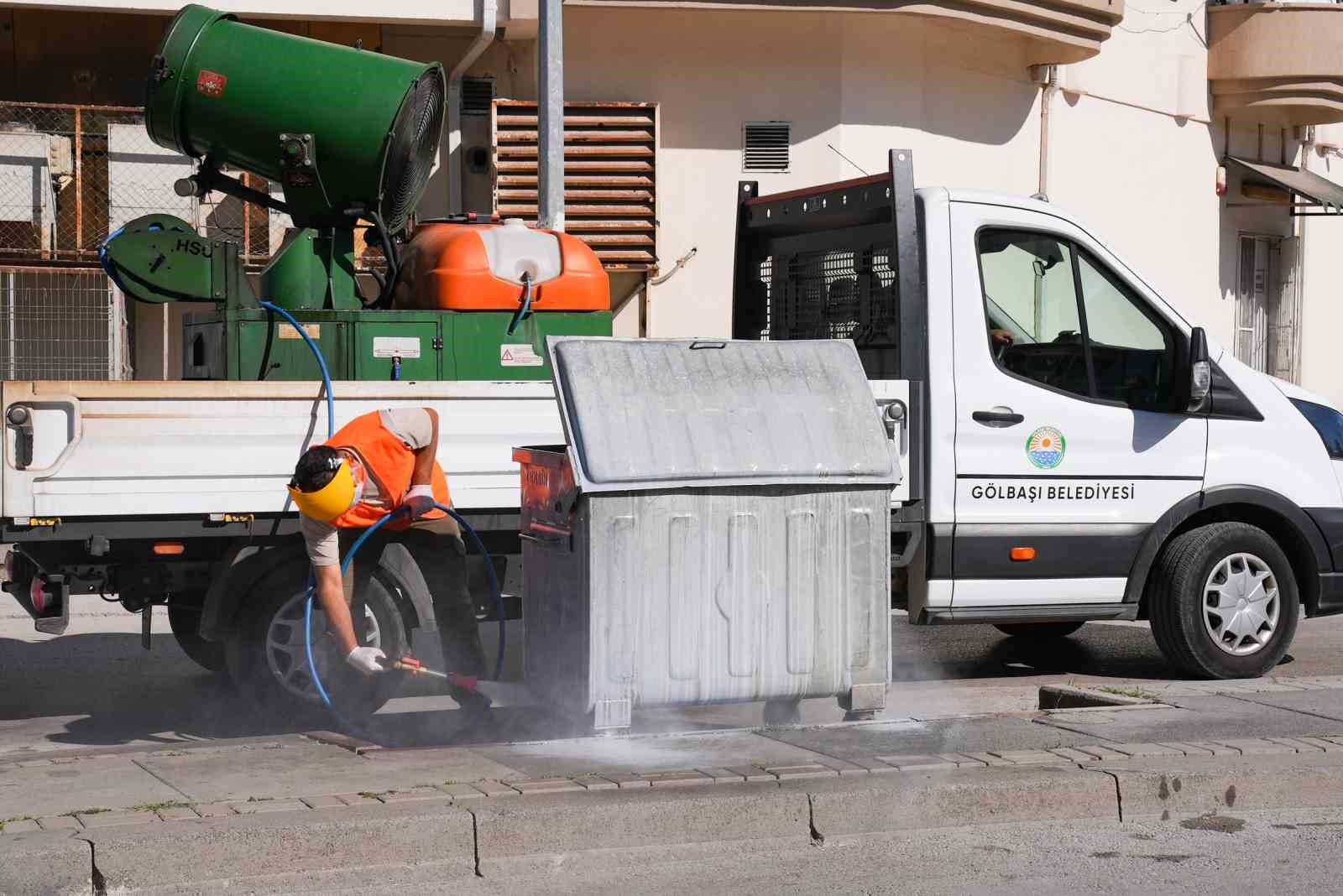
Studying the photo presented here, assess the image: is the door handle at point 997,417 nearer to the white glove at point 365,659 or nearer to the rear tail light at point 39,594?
the white glove at point 365,659

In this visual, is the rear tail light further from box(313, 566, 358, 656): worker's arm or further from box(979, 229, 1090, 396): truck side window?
box(979, 229, 1090, 396): truck side window

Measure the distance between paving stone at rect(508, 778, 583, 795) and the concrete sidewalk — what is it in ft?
0.04

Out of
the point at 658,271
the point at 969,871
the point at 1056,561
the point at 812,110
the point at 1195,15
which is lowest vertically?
the point at 969,871

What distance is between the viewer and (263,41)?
25.0 feet

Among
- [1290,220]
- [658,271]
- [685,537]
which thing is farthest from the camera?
[1290,220]

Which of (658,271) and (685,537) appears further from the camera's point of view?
(658,271)

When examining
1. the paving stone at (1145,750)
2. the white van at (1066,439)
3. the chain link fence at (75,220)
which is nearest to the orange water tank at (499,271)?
the white van at (1066,439)

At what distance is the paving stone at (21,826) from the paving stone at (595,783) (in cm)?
165

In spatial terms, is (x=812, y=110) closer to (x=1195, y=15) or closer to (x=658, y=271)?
(x=658, y=271)

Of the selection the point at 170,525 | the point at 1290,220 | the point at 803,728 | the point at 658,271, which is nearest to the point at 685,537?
→ the point at 803,728

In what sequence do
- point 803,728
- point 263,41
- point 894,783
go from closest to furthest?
1. point 894,783
2. point 803,728
3. point 263,41

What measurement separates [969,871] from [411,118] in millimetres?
4354

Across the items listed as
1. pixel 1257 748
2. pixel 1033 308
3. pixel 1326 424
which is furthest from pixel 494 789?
pixel 1326 424

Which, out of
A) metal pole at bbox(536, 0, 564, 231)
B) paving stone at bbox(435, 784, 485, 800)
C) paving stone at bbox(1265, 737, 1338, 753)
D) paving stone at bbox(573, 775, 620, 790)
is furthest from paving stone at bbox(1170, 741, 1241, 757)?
metal pole at bbox(536, 0, 564, 231)
